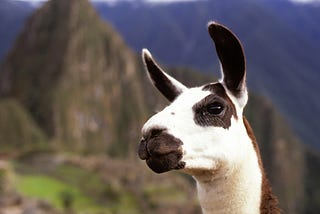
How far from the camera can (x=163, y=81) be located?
3.58 m

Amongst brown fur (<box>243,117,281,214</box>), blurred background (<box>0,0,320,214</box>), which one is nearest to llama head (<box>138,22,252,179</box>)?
brown fur (<box>243,117,281,214</box>)

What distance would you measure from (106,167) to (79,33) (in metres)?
58.9

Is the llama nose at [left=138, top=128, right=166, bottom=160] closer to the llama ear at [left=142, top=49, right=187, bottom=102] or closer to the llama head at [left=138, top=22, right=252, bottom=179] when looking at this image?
the llama head at [left=138, top=22, right=252, bottom=179]

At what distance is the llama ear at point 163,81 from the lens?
3551 millimetres

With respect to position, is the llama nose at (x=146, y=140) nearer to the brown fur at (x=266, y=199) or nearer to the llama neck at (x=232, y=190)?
the llama neck at (x=232, y=190)

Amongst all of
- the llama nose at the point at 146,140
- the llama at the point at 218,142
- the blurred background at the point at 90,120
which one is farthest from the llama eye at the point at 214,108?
the blurred background at the point at 90,120

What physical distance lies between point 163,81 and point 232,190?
2.75 ft

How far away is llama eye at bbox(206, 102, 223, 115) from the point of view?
126 inches

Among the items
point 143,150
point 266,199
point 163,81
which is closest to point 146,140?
point 143,150

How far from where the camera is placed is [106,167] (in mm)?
60250

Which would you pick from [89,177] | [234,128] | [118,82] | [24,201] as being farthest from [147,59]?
[118,82]

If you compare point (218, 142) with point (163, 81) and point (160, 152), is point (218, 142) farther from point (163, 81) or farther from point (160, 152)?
point (163, 81)

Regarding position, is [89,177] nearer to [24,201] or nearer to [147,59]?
[24,201]

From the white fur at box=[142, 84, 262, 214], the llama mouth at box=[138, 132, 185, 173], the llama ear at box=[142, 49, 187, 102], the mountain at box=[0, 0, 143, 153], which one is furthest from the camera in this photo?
the mountain at box=[0, 0, 143, 153]
